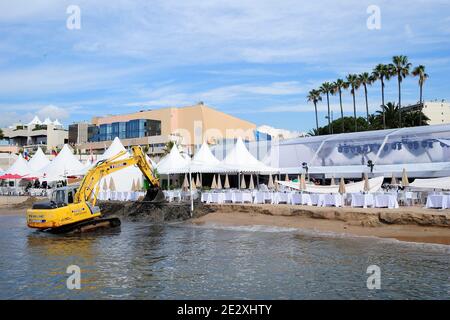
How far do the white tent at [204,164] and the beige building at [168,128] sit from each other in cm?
5063

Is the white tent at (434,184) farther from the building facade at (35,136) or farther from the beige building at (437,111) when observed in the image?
the building facade at (35,136)

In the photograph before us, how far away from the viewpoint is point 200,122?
308 feet

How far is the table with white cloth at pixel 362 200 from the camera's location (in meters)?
25.6

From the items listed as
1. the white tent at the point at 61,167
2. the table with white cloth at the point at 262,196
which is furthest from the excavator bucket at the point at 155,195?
the white tent at the point at 61,167

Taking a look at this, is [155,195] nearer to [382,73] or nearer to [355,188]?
[355,188]

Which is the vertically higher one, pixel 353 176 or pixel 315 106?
pixel 315 106

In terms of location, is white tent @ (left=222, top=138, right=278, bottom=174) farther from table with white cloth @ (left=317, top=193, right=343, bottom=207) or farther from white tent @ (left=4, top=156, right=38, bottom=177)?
white tent @ (left=4, top=156, right=38, bottom=177)

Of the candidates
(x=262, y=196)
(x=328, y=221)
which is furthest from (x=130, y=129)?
(x=328, y=221)

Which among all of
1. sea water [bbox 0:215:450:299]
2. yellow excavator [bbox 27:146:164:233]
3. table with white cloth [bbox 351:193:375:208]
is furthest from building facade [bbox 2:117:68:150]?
sea water [bbox 0:215:450:299]

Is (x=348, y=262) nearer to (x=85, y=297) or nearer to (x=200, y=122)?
(x=85, y=297)

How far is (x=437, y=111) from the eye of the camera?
317ft
